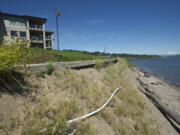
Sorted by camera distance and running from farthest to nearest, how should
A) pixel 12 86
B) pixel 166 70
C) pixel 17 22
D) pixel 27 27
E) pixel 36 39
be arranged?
pixel 166 70, pixel 36 39, pixel 27 27, pixel 17 22, pixel 12 86

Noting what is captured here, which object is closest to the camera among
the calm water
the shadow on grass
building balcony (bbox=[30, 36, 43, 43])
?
the shadow on grass

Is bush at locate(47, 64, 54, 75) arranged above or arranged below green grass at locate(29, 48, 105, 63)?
below

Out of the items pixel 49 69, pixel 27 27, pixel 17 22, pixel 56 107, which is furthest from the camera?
pixel 27 27

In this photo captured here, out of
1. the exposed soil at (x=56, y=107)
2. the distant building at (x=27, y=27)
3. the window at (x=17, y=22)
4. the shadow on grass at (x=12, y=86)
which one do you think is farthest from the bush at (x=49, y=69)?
the window at (x=17, y=22)

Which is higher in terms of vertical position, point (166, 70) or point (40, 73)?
point (40, 73)

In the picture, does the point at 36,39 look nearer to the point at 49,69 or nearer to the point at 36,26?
the point at 36,26

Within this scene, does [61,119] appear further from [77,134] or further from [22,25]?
[22,25]

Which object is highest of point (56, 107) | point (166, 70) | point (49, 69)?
point (49, 69)

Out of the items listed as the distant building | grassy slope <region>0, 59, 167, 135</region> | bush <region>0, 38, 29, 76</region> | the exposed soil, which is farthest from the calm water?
the distant building

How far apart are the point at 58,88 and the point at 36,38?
940 inches

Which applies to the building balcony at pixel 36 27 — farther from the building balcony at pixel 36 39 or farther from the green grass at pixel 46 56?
the green grass at pixel 46 56

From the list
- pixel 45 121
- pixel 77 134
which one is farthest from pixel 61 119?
→ pixel 77 134

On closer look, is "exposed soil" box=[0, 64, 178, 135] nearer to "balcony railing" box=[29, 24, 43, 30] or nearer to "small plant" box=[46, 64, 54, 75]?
"small plant" box=[46, 64, 54, 75]

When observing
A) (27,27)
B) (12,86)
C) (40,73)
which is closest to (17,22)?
(27,27)
